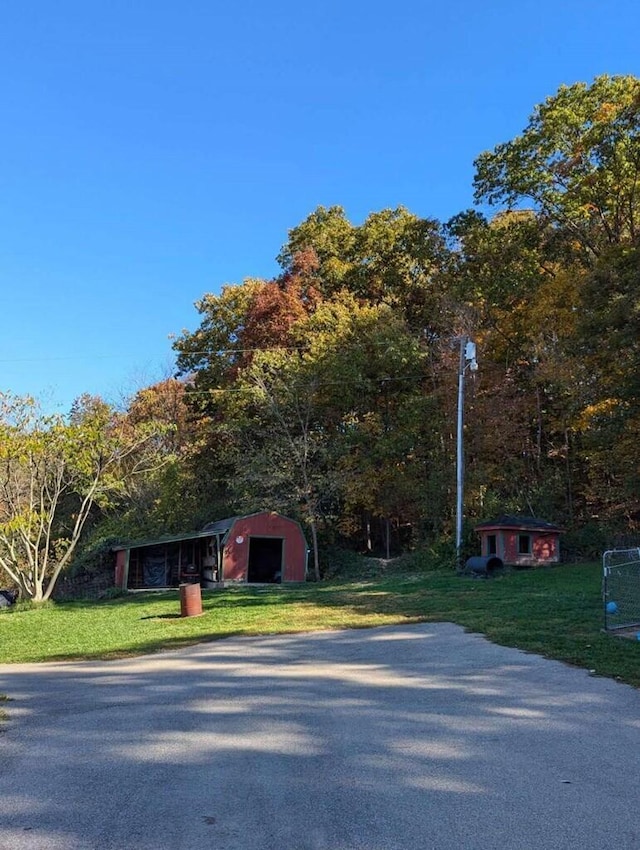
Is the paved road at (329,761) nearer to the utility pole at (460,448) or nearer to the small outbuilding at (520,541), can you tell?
the small outbuilding at (520,541)

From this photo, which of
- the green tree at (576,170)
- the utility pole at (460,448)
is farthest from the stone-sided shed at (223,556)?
the green tree at (576,170)

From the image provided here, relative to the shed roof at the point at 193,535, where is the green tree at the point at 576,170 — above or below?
above

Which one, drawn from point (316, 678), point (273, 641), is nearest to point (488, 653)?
point (316, 678)

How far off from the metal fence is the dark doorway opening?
1410 cm

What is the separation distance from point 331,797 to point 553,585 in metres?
13.9

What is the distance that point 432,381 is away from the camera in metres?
30.7

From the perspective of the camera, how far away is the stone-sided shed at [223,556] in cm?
2633

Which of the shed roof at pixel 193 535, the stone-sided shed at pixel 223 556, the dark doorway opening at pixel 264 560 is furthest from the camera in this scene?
the dark doorway opening at pixel 264 560

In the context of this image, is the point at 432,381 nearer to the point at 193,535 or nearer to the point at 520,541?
the point at 520,541

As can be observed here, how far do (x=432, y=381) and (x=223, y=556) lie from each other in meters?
12.2

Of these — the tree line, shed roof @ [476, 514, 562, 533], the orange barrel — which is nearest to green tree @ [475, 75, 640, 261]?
the tree line

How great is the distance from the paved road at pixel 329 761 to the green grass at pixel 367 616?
5.28 feet

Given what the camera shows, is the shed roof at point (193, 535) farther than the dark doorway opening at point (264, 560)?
No

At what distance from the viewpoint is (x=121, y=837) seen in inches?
132
